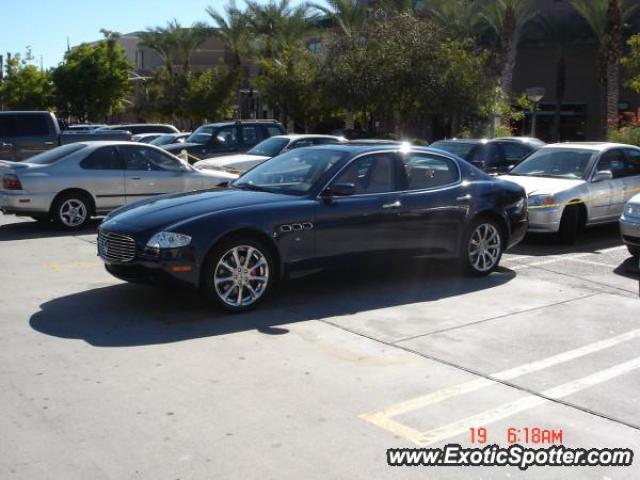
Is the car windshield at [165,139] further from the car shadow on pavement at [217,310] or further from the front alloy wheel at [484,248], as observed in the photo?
the front alloy wheel at [484,248]

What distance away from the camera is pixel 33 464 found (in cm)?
420

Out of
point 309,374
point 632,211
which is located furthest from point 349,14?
point 309,374

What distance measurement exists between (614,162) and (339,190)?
648cm

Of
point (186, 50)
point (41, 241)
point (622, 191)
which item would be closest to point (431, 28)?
point (622, 191)

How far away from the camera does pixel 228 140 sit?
19.3m

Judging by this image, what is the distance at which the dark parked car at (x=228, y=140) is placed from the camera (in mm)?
19062

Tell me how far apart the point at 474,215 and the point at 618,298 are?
178 cm

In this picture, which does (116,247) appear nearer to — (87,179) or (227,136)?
(87,179)

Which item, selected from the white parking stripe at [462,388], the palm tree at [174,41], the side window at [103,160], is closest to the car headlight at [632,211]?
the white parking stripe at [462,388]

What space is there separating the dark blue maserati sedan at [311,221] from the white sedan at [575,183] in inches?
74.4

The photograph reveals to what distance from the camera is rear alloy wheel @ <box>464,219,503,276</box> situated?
8.95 meters

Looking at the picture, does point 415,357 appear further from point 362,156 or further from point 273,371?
point 362,156

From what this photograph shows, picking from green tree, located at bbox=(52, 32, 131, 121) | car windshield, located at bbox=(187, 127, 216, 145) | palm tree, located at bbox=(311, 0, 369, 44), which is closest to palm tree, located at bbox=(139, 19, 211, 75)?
green tree, located at bbox=(52, 32, 131, 121)

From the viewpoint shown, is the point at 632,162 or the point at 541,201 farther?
the point at 632,162
